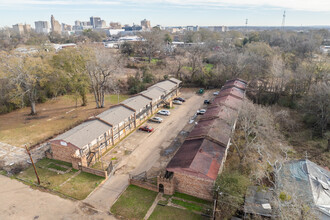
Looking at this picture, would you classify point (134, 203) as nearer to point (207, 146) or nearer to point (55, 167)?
point (207, 146)

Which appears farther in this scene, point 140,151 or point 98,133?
point 140,151

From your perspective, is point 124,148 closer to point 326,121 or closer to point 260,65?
point 326,121

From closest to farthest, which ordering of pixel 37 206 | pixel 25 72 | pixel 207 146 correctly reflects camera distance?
pixel 37 206, pixel 207 146, pixel 25 72

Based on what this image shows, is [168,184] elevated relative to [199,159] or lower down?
lower down

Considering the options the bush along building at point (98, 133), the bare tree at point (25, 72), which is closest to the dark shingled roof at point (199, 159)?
the bush along building at point (98, 133)

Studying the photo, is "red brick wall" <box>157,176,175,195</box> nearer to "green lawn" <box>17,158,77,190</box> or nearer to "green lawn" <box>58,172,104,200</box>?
"green lawn" <box>58,172,104,200</box>

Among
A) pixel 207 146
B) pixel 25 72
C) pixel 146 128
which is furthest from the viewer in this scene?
pixel 25 72

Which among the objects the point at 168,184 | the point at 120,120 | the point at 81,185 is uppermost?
the point at 120,120

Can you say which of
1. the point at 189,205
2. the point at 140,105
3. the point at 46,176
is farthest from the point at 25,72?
the point at 189,205
